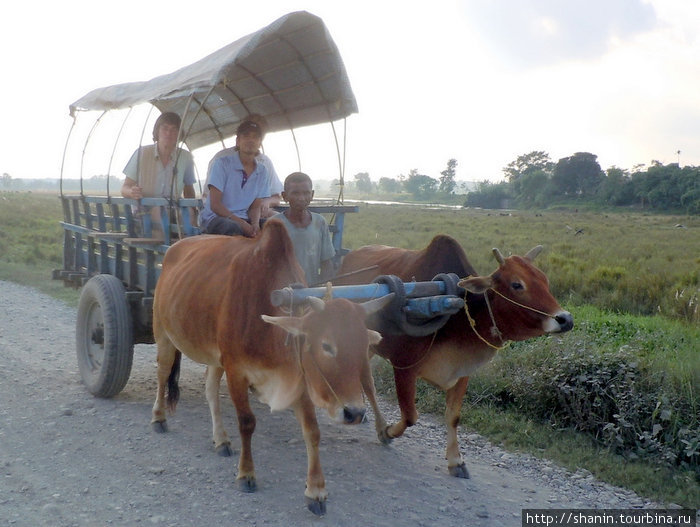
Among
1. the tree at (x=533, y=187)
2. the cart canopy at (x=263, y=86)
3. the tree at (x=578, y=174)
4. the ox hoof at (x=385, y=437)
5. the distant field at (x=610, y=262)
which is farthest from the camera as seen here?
the tree at (x=533, y=187)

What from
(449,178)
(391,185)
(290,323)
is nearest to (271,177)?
(290,323)

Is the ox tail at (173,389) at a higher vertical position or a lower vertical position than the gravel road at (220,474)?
higher

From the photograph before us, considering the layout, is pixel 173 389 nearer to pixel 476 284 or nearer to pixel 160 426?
pixel 160 426

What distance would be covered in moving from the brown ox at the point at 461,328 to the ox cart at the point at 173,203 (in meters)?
0.32

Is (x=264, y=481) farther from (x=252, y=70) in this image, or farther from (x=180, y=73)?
(x=252, y=70)

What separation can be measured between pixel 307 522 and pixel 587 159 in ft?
172

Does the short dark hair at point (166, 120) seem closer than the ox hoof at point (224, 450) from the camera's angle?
No

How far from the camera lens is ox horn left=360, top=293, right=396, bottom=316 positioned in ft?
10.9

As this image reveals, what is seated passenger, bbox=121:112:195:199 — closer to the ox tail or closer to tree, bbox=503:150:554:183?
the ox tail

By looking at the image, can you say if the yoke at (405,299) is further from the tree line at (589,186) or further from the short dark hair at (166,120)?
the tree line at (589,186)

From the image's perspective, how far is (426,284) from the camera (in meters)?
3.91

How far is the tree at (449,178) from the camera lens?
8725cm

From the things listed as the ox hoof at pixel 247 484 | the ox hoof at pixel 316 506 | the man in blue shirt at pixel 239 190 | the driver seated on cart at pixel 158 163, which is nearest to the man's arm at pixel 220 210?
the man in blue shirt at pixel 239 190

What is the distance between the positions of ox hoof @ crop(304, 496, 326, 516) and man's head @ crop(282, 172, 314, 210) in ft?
6.19
